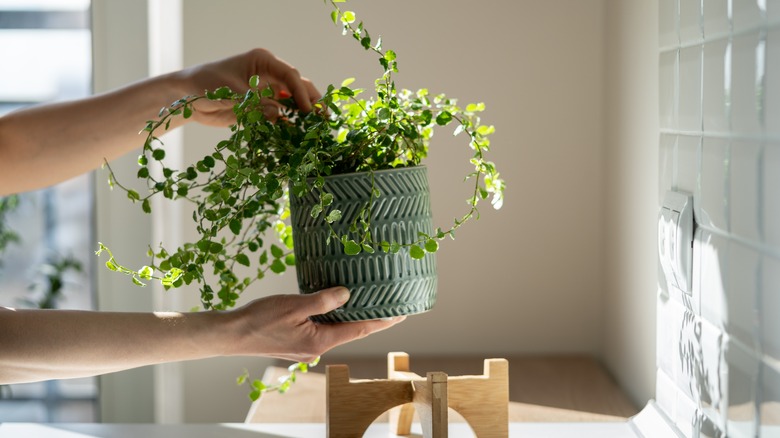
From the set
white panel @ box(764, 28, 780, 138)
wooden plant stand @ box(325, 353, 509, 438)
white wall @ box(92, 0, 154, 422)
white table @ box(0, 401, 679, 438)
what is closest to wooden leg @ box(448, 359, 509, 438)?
wooden plant stand @ box(325, 353, 509, 438)

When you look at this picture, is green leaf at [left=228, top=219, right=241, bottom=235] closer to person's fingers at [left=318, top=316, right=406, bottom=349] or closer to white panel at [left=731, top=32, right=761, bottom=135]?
person's fingers at [left=318, top=316, right=406, bottom=349]

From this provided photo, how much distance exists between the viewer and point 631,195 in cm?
154

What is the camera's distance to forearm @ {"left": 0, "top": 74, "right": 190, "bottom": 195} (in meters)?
1.22

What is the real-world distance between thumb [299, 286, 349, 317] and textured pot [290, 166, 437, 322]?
17 mm

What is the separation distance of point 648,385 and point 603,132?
0.55 m

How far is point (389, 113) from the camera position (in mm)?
925

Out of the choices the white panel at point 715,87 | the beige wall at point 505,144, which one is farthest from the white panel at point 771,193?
the beige wall at point 505,144

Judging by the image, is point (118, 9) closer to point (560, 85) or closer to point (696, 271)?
point (560, 85)

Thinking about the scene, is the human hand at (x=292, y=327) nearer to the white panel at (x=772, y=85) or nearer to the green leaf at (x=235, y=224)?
the green leaf at (x=235, y=224)

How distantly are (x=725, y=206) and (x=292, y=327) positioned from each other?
18.6 inches

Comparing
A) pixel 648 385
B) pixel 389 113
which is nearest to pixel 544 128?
pixel 648 385

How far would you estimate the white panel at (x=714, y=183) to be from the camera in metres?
0.86

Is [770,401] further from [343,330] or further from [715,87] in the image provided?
[343,330]

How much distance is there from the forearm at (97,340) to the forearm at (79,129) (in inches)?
15.0
